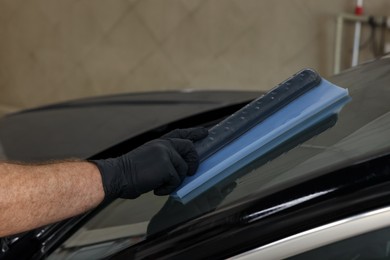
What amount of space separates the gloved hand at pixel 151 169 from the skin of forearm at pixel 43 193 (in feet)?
0.09

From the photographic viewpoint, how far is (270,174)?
911 millimetres

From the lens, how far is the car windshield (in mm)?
863

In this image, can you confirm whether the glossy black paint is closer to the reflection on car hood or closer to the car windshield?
the car windshield

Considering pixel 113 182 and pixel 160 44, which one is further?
pixel 160 44

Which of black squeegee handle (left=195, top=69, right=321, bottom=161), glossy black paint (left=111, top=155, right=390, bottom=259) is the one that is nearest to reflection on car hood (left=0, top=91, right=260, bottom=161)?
black squeegee handle (left=195, top=69, right=321, bottom=161)

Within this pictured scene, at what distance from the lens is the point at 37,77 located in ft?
14.4

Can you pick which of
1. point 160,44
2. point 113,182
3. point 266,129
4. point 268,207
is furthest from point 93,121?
point 160,44

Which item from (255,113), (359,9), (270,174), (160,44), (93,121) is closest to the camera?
(270,174)

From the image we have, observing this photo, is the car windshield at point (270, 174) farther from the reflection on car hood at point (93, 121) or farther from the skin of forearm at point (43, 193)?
the reflection on car hood at point (93, 121)

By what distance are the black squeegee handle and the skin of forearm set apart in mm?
208

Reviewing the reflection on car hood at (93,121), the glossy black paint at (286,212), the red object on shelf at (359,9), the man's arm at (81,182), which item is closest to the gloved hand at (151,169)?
the man's arm at (81,182)

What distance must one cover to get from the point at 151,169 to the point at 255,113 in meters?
0.21

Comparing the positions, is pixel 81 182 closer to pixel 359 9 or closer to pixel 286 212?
pixel 286 212

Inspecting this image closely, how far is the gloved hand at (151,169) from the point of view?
98 cm
